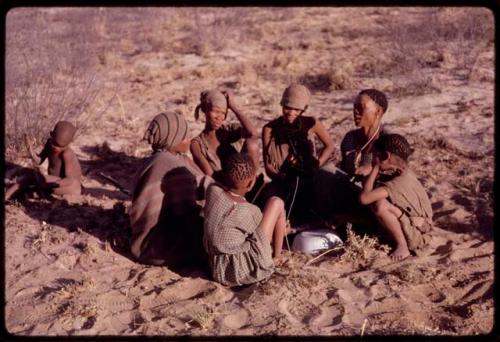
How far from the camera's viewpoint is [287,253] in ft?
13.0

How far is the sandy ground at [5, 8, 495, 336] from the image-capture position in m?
3.16

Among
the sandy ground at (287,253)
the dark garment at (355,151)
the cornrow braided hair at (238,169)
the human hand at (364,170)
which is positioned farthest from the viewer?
the dark garment at (355,151)

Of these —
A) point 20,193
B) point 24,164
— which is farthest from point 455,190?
point 24,164

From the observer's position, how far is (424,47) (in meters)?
8.61

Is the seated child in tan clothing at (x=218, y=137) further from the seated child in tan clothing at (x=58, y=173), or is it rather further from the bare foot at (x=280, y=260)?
the seated child in tan clothing at (x=58, y=173)

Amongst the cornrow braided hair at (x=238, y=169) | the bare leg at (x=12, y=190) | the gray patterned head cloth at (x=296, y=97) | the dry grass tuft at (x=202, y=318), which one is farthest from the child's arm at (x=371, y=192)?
the bare leg at (x=12, y=190)

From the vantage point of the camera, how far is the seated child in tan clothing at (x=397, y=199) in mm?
3744

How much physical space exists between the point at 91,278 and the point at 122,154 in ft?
8.42

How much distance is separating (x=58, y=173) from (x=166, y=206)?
1.79 meters

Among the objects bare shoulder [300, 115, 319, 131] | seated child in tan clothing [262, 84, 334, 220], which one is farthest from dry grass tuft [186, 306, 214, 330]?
bare shoulder [300, 115, 319, 131]

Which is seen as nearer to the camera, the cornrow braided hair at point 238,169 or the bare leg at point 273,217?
the cornrow braided hair at point 238,169

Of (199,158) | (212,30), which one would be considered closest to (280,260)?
(199,158)

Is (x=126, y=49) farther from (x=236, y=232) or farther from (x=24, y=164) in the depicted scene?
(x=236, y=232)

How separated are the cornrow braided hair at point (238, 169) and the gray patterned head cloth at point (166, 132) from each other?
58cm
